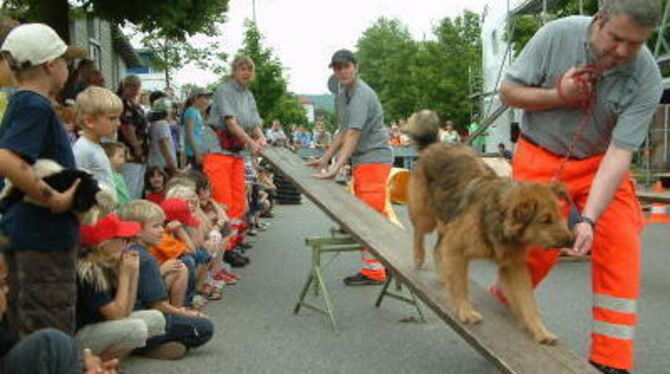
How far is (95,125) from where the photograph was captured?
19.5 ft

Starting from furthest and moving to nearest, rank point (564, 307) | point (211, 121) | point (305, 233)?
1. point (305, 233)
2. point (211, 121)
3. point (564, 307)

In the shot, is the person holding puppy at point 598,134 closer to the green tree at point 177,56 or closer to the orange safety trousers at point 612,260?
the orange safety trousers at point 612,260

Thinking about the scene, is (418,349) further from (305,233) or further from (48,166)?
(305,233)

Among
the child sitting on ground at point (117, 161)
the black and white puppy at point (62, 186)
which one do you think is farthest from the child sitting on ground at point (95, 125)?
the black and white puppy at point (62, 186)

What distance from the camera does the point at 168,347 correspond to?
245 inches

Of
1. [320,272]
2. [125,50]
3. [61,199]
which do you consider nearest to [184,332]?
[320,272]

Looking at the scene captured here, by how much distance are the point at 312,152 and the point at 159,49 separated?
980 cm

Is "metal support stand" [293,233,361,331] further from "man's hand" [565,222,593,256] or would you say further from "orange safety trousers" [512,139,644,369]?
"man's hand" [565,222,593,256]

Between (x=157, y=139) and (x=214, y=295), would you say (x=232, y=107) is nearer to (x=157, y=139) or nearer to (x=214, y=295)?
(x=157, y=139)

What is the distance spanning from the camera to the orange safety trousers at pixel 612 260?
4.48m

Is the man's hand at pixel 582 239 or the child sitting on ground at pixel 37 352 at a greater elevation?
the man's hand at pixel 582 239

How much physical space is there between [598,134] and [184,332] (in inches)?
131

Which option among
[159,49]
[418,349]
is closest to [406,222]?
[418,349]

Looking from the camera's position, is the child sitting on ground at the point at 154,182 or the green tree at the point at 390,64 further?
the green tree at the point at 390,64
